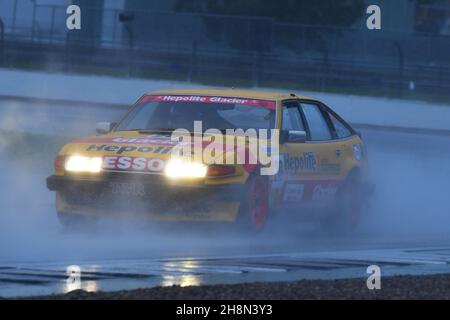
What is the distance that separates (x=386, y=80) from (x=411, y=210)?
56.5ft

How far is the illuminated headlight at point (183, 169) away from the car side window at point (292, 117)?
1.55 meters

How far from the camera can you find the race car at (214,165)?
9.71 metres

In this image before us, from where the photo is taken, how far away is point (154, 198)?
381 inches

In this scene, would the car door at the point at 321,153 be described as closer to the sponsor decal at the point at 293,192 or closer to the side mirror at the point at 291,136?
the sponsor decal at the point at 293,192

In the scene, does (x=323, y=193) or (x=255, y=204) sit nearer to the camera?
(x=255, y=204)

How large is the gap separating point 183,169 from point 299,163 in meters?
1.61

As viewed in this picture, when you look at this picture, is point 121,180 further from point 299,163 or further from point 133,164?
point 299,163

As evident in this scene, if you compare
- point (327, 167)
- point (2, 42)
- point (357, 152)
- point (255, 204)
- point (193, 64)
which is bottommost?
point (255, 204)

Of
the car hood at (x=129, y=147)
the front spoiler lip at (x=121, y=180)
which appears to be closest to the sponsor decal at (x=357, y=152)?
the car hood at (x=129, y=147)

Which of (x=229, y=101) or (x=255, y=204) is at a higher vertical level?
(x=229, y=101)

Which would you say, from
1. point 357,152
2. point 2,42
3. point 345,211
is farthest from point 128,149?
point 2,42

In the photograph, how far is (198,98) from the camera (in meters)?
11.2
